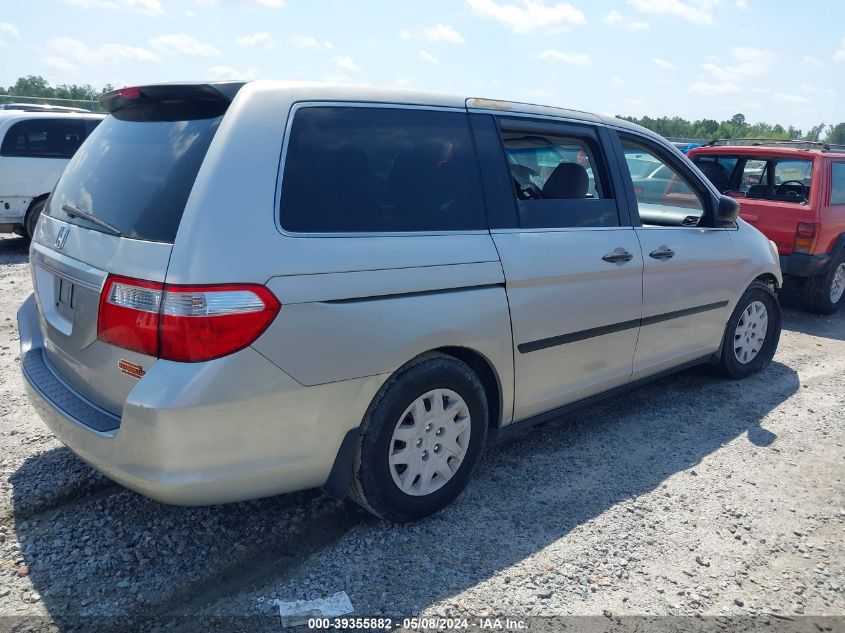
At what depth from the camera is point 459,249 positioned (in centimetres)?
311

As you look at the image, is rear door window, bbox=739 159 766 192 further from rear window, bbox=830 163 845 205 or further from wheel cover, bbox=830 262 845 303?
wheel cover, bbox=830 262 845 303

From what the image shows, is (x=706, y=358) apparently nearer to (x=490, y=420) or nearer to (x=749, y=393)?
(x=749, y=393)

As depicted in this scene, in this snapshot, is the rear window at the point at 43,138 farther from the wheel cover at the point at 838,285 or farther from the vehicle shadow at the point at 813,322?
the wheel cover at the point at 838,285

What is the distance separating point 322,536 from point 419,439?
60cm

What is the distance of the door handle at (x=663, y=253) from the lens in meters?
4.13

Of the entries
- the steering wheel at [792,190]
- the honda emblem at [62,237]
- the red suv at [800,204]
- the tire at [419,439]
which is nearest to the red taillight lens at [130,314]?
the honda emblem at [62,237]

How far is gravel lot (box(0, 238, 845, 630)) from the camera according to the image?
2.71 meters

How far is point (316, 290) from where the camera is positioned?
260 cm

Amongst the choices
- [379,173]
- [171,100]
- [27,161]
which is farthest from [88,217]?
[27,161]

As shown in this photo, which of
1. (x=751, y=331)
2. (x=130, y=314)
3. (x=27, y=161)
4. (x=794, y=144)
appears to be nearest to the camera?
(x=130, y=314)

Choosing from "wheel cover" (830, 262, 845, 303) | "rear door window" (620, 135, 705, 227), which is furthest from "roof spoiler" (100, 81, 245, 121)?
"wheel cover" (830, 262, 845, 303)

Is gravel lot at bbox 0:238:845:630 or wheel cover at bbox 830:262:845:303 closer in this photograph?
gravel lot at bbox 0:238:845:630

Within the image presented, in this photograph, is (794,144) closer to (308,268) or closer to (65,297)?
(308,268)

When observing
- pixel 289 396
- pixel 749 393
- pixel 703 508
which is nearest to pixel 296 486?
pixel 289 396
